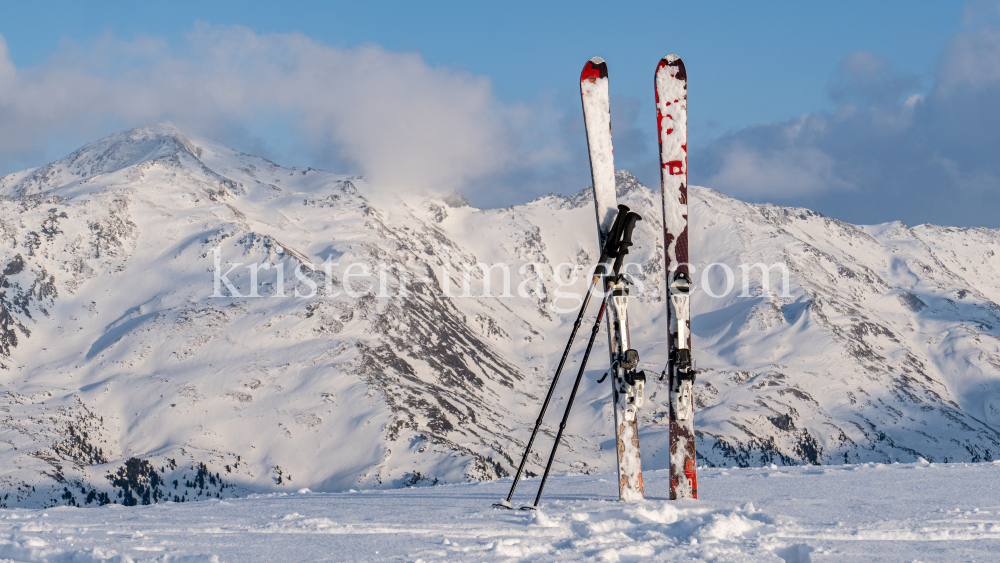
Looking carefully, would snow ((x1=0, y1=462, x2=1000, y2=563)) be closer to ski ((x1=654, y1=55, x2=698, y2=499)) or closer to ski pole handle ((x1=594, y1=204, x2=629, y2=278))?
ski ((x1=654, y1=55, x2=698, y2=499))

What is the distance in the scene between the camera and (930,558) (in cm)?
837

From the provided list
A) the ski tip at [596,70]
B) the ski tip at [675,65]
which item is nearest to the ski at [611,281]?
the ski tip at [596,70]

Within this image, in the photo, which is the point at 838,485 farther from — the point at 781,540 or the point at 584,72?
the point at 584,72

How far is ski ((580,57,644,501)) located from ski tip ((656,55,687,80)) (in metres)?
1.20

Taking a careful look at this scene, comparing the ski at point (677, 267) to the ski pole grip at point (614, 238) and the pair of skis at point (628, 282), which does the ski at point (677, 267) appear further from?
the ski pole grip at point (614, 238)

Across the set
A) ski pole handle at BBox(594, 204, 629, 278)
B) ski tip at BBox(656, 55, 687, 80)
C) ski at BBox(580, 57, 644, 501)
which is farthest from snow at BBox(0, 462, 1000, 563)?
ski tip at BBox(656, 55, 687, 80)

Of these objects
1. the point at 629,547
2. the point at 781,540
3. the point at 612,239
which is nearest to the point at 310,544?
the point at 629,547

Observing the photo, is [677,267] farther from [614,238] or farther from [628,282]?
[614,238]

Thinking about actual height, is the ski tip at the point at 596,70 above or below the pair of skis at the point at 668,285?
above

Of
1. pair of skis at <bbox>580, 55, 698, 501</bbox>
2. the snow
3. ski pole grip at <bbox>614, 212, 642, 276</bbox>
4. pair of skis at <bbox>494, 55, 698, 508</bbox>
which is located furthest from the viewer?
pair of skis at <bbox>580, 55, 698, 501</bbox>

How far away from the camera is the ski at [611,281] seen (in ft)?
44.5

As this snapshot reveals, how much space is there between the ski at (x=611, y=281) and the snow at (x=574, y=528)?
79 centimetres

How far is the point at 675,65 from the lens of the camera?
50.0ft

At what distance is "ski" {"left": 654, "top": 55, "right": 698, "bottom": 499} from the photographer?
13.7 meters
